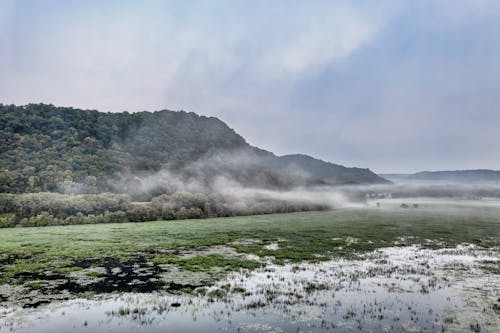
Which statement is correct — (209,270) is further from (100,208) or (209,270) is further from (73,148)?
(73,148)

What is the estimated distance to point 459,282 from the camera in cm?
2262

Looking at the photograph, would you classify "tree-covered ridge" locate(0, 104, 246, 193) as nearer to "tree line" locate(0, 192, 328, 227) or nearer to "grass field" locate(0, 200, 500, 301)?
"tree line" locate(0, 192, 328, 227)

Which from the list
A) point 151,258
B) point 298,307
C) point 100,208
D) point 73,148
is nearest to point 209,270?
point 151,258

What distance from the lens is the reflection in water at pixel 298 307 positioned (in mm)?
14766

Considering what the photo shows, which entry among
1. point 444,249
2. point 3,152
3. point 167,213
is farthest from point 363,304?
point 3,152

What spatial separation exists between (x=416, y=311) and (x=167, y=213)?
86874 millimetres

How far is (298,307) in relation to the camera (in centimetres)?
1723

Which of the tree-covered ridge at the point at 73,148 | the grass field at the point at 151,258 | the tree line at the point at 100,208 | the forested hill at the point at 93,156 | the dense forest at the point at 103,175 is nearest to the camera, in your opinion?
the grass field at the point at 151,258

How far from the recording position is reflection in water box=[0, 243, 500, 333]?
581 inches

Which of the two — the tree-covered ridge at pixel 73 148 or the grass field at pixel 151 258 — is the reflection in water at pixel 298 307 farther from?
the tree-covered ridge at pixel 73 148

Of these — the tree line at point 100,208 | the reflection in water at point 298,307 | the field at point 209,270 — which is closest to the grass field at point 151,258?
the field at point 209,270

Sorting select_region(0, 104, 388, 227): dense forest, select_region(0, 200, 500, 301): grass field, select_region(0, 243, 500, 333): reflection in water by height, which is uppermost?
select_region(0, 104, 388, 227): dense forest

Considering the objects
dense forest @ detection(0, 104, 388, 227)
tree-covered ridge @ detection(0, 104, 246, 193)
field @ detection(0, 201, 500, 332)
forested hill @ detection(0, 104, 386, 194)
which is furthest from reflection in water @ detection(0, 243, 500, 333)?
tree-covered ridge @ detection(0, 104, 246, 193)

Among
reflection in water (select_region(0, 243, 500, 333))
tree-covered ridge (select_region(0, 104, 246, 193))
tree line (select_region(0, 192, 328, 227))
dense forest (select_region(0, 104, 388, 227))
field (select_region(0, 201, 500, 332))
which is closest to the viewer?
reflection in water (select_region(0, 243, 500, 333))
